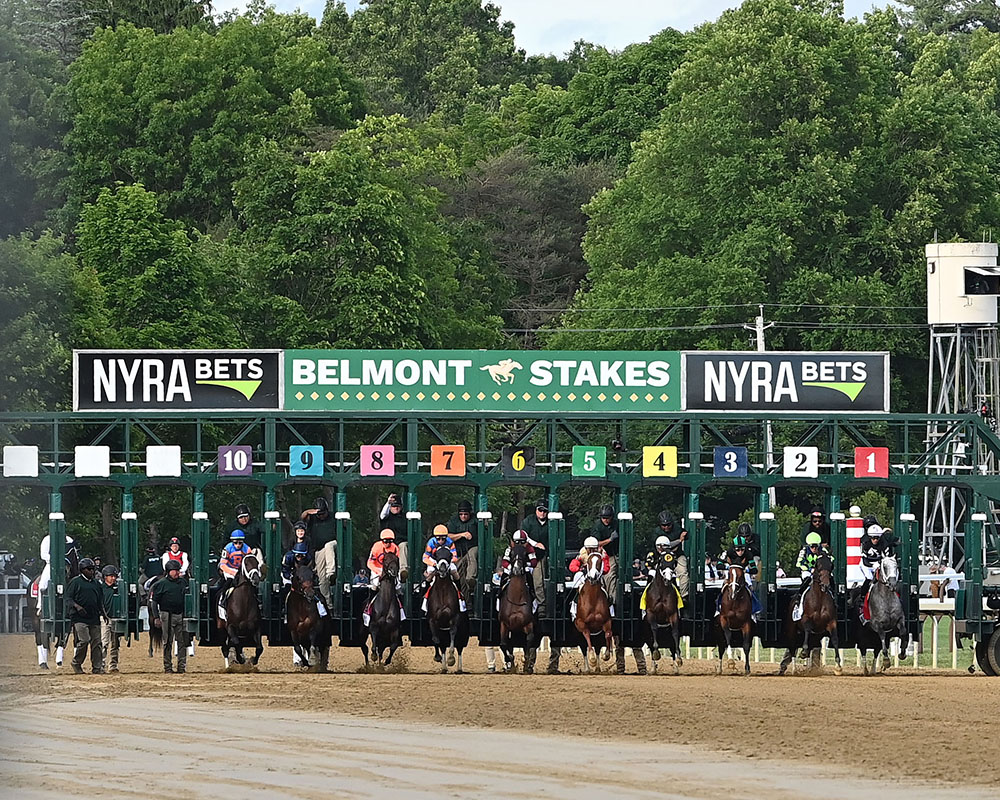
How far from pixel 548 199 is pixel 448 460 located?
38.1 metres

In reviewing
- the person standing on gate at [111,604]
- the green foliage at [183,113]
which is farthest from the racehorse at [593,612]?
the green foliage at [183,113]

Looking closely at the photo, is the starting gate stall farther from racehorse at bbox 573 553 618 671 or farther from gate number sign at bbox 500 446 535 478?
racehorse at bbox 573 553 618 671

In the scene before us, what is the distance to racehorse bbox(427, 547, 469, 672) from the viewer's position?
23625 mm

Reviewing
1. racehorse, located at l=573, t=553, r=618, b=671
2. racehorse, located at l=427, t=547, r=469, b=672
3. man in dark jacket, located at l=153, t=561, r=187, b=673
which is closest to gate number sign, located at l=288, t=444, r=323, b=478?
man in dark jacket, located at l=153, t=561, r=187, b=673

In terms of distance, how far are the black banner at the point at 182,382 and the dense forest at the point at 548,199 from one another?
35.6ft

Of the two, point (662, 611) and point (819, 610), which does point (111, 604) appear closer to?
point (662, 611)

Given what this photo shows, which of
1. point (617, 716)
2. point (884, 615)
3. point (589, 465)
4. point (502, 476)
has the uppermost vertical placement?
point (589, 465)

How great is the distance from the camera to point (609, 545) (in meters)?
24.7

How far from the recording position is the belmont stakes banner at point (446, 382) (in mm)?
25000

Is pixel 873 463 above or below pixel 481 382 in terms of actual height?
below

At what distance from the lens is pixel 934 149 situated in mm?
50469

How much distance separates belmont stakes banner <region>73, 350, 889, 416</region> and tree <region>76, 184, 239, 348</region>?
17.9 meters

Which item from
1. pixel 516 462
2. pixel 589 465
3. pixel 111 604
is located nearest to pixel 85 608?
pixel 111 604

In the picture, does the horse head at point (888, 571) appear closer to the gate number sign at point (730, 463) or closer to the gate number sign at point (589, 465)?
the gate number sign at point (730, 463)
